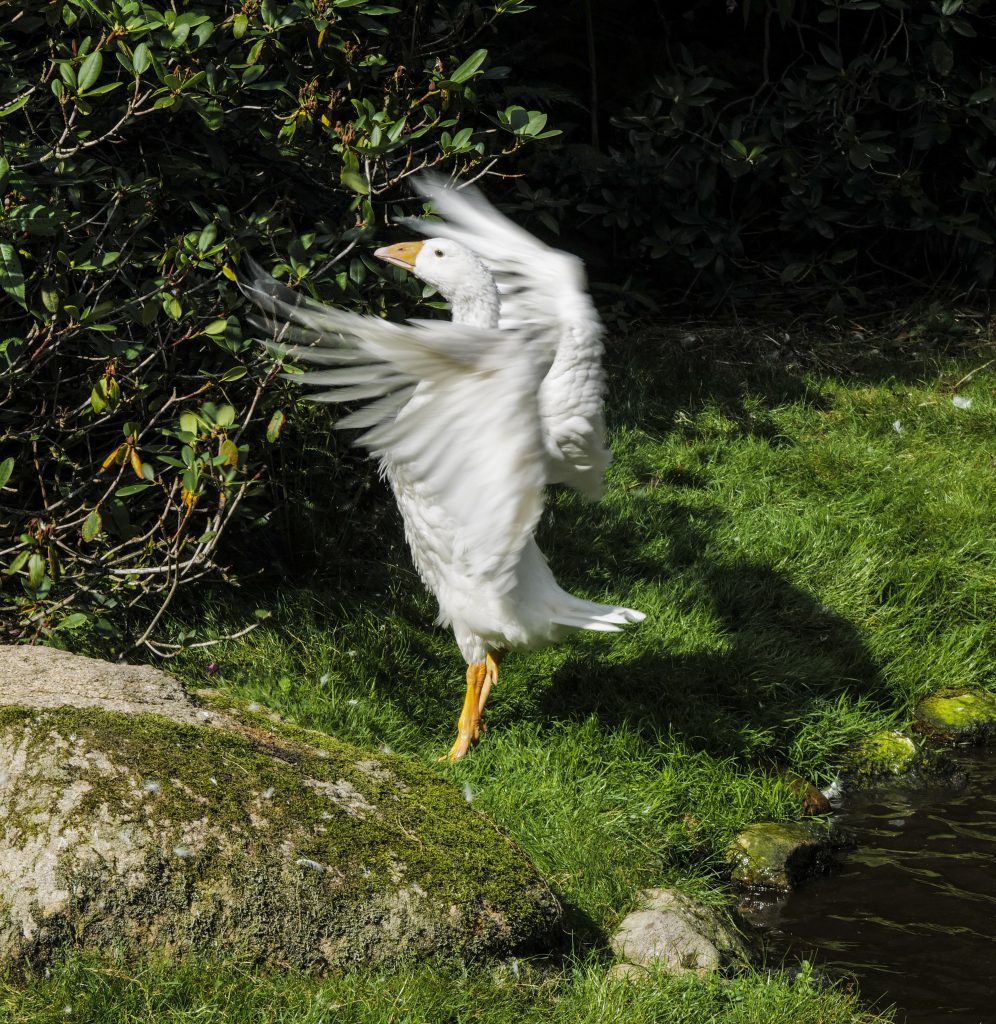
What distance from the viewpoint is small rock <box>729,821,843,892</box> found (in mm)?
→ 3857

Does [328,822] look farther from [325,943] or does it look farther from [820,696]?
[820,696]

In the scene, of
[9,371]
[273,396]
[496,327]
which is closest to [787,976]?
[496,327]

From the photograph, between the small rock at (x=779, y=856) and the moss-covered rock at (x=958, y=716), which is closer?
the small rock at (x=779, y=856)

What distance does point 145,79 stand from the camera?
4.11 meters

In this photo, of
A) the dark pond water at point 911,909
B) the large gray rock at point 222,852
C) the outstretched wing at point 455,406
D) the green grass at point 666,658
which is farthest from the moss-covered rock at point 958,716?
the large gray rock at point 222,852

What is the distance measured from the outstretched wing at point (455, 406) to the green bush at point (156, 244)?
0.52 m

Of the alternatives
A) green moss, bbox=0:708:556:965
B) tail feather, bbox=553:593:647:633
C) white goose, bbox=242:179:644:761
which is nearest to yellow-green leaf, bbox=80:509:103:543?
white goose, bbox=242:179:644:761

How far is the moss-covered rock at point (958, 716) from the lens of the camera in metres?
4.63

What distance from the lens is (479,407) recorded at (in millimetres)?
3631

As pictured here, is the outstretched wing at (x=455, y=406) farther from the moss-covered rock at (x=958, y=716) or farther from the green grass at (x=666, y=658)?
the moss-covered rock at (x=958, y=716)

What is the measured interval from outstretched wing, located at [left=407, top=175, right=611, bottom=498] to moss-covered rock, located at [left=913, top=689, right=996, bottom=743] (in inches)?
58.7

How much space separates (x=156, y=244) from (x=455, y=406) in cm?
144

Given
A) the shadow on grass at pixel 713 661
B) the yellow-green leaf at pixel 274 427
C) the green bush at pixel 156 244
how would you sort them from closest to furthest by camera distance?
the green bush at pixel 156 244 → the yellow-green leaf at pixel 274 427 → the shadow on grass at pixel 713 661

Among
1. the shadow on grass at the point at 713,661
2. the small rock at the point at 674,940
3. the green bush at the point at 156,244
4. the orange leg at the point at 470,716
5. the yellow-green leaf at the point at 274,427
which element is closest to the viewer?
the small rock at the point at 674,940
